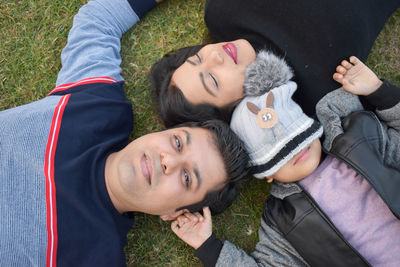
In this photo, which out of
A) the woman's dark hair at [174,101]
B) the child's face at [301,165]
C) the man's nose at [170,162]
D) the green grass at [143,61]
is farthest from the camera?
the green grass at [143,61]

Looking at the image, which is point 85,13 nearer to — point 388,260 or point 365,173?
point 365,173

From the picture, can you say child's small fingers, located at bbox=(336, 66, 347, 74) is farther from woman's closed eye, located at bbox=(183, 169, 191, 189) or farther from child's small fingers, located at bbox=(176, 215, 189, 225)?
child's small fingers, located at bbox=(176, 215, 189, 225)

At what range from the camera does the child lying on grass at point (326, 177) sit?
2.11 metres

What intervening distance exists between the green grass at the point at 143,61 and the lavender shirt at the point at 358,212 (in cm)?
64

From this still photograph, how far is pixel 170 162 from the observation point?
185 cm

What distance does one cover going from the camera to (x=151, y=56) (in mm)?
2848

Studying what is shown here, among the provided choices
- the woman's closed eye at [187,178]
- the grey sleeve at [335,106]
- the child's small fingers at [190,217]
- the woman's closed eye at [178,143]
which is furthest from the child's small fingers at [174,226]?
the grey sleeve at [335,106]

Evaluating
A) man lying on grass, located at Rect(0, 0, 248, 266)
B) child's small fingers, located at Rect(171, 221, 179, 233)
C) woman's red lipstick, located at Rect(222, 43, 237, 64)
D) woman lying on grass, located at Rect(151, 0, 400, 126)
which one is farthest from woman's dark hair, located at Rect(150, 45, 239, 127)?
child's small fingers, located at Rect(171, 221, 179, 233)

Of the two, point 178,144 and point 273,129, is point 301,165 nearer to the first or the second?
point 273,129

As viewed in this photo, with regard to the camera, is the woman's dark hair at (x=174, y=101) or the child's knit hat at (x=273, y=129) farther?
the woman's dark hair at (x=174, y=101)

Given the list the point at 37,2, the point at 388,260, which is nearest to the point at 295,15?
the point at 388,260

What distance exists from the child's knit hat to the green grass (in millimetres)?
727

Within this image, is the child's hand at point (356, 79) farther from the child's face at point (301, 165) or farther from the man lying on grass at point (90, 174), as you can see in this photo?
the man lying on grass at point (90, 174)

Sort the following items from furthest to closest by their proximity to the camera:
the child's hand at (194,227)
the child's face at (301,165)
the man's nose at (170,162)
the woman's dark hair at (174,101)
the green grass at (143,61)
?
1. the green grass at (143,61)
2. the child's hand at (194,227)
3. the woman's dark hair at (174,101)
4. the child's face at (301,165)
5. the man's nose at (170,162)
